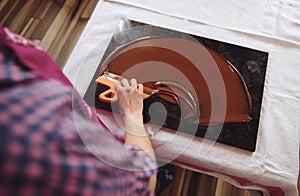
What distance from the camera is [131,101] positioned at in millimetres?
665

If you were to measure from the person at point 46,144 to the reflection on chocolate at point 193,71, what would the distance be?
0.31 m

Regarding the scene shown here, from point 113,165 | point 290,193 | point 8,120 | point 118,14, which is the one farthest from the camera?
point 118,14

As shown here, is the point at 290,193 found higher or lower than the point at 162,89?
lower

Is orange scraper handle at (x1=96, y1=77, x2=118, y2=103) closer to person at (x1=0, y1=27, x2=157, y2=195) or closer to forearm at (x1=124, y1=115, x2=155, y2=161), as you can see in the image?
forearm at (x1=124, y1=115, x2=155, y2=161)

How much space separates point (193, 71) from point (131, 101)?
169mm

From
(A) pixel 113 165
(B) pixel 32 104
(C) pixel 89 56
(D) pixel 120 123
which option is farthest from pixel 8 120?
(C) pixel 89 56

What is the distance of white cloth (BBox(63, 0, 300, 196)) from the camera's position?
63cm

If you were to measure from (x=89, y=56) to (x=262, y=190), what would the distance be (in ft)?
1.75

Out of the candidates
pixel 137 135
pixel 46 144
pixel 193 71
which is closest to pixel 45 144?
pixel 46 144

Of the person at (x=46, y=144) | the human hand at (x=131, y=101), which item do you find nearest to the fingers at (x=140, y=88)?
the human hand at (x=131, y=101)

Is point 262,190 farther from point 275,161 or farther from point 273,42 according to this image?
point 273,42

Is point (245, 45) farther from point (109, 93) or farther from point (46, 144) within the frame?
point (46, 144)

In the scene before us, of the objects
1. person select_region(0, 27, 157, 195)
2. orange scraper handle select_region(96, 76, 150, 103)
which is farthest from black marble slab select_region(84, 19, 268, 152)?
person select_region(0, 27, 157, 195)

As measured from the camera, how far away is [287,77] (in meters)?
0.74
